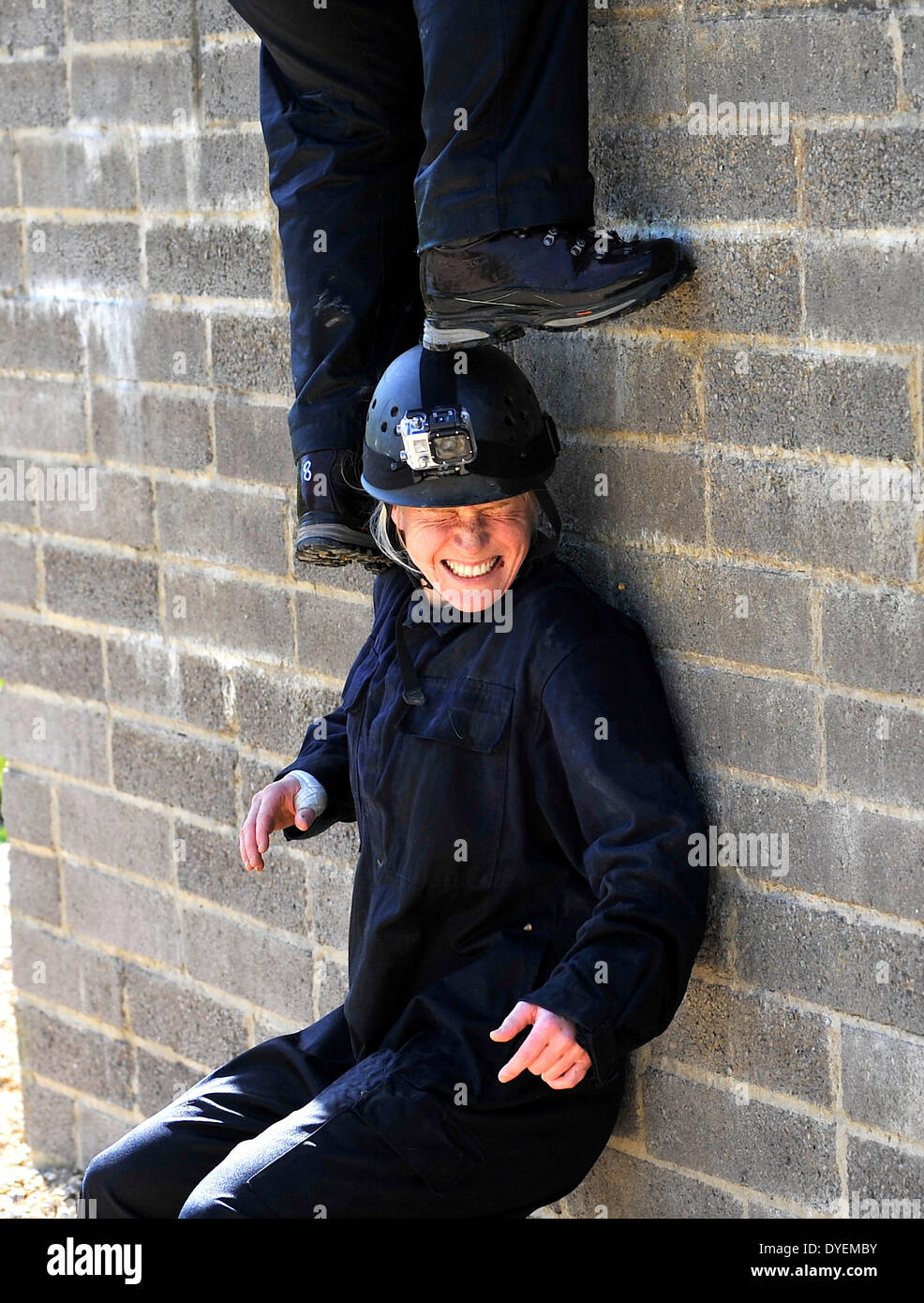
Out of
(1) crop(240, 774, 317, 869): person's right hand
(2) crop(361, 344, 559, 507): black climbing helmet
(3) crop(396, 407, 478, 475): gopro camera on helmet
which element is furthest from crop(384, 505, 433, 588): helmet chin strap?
(1) crop(240, 774, 317, 869): person's right hand

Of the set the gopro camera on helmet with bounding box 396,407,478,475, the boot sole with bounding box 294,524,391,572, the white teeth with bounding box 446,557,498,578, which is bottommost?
the boot sole with bounding box 294,524,391,572

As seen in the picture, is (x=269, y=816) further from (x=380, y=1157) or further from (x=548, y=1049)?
(x=548, y=1049)

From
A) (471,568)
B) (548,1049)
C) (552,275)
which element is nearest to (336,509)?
(471,568)

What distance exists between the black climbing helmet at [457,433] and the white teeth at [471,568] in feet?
0.39

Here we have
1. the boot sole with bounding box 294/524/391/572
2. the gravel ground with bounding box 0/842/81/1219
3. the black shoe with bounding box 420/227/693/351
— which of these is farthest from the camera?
the gravel ground with bounding box 0/842/81/1219

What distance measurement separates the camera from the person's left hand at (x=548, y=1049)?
2.57 m

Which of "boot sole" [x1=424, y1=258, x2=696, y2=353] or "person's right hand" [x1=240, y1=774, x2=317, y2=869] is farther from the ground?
"boot sole" [x1=424, y1=258, x2=696, y2=353]

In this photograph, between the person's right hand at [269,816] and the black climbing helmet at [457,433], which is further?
the person's right hand at [269,816]

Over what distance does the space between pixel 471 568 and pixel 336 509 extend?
1.40 feet

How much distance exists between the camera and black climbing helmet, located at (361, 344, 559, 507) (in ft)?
9.33

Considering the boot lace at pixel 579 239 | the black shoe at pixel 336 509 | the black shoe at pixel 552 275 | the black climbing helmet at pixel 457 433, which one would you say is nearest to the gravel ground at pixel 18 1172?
the black shoe at pixel 336 509

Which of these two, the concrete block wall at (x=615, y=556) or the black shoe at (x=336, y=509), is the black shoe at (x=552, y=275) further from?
the black shoe at (x=336, y=509)

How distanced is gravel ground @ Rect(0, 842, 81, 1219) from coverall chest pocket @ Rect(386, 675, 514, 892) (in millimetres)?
2230

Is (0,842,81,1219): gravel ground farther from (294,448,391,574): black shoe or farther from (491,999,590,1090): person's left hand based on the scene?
(491,999,590,1090): person's left hand
